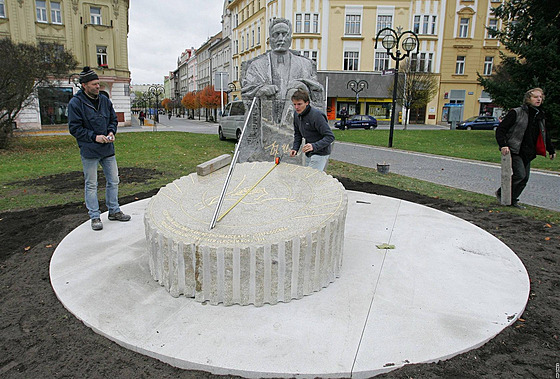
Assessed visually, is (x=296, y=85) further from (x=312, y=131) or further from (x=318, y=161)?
(x=318, y=161)

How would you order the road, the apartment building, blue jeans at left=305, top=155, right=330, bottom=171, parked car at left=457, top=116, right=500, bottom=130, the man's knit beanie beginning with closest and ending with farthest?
the man's knit beanie, blue jeans at left=305, top=155, right=330, bottom=171, the road, the apartment building, parked car at left=457, top=116, right=500, bottom=130

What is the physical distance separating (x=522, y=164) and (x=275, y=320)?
5.32 meters

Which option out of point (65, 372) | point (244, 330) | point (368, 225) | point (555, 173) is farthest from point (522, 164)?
point (65, 372)

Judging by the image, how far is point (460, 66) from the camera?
37906mm

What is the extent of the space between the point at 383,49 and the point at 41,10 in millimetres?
29680

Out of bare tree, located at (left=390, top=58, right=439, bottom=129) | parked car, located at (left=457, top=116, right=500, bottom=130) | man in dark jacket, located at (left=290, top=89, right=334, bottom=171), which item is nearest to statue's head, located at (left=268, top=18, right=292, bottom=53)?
man in dark jacket, located at (left=290, top=89, right=334, bottom=171)

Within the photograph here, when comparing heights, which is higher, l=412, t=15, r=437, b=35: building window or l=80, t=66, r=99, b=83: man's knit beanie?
l=412, t=15, r=437, b=35: building window

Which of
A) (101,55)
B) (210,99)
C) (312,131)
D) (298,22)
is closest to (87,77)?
(312,131)

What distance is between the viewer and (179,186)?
14.1 ft

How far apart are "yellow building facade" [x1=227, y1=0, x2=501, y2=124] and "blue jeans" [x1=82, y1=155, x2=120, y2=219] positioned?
109 ft

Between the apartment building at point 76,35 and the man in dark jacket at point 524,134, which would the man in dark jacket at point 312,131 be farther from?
the apartment building at point 76,35

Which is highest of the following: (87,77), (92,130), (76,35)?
(76,35)

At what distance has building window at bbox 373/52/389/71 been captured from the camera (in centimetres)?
3769

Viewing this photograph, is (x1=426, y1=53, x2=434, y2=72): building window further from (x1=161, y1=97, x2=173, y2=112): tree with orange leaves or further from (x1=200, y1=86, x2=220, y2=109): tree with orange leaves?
(x1=161, y1=97, x2=173, y2=112): tree with orange leaves
